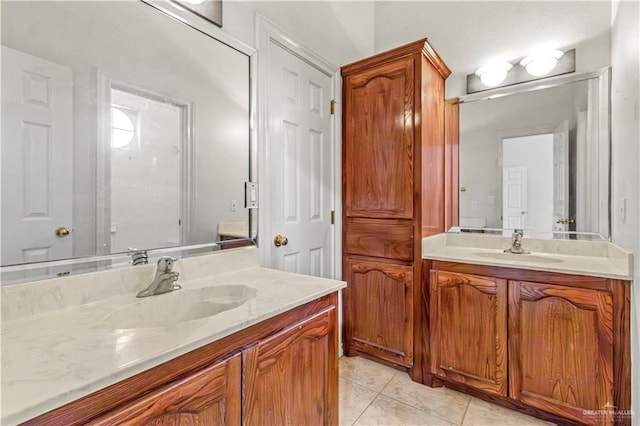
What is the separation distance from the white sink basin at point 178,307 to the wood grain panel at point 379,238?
114 centimetres

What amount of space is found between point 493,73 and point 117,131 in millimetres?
2313

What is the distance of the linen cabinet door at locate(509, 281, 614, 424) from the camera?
1.43 m

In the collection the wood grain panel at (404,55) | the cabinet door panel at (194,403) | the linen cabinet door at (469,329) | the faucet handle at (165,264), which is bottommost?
the linen cabinet door at (469,329)

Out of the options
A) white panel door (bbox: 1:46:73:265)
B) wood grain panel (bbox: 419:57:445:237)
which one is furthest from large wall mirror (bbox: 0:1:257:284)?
wood grain panel (bbox: 419:57:445:237)

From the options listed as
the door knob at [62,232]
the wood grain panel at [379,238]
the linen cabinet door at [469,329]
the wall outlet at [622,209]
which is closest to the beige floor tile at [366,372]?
the linen cabinet door at [469,329]

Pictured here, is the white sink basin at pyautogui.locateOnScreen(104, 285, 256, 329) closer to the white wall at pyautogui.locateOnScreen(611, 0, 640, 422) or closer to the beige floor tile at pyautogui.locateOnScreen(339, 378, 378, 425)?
the beige floor tile at pyautogui.locateOnScreen(339, 378, 378, 425)

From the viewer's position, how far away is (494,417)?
1652 millimetres

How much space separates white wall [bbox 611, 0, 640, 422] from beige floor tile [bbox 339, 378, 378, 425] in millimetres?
1188

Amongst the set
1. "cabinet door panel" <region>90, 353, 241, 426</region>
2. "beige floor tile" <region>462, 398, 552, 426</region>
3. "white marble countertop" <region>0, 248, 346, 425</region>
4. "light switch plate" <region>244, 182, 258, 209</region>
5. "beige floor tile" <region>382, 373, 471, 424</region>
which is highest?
"light switch plate" <region>244, 182, 258, 209</region>

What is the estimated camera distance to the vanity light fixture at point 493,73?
2.11m

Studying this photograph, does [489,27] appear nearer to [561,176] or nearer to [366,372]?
[561,176]

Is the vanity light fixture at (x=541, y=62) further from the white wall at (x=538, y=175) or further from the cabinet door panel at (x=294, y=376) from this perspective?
the cabinet door panel at (x=294, y=376)

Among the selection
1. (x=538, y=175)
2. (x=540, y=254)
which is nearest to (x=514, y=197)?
(x=538, y=175)

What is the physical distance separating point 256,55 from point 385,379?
2092 mm
